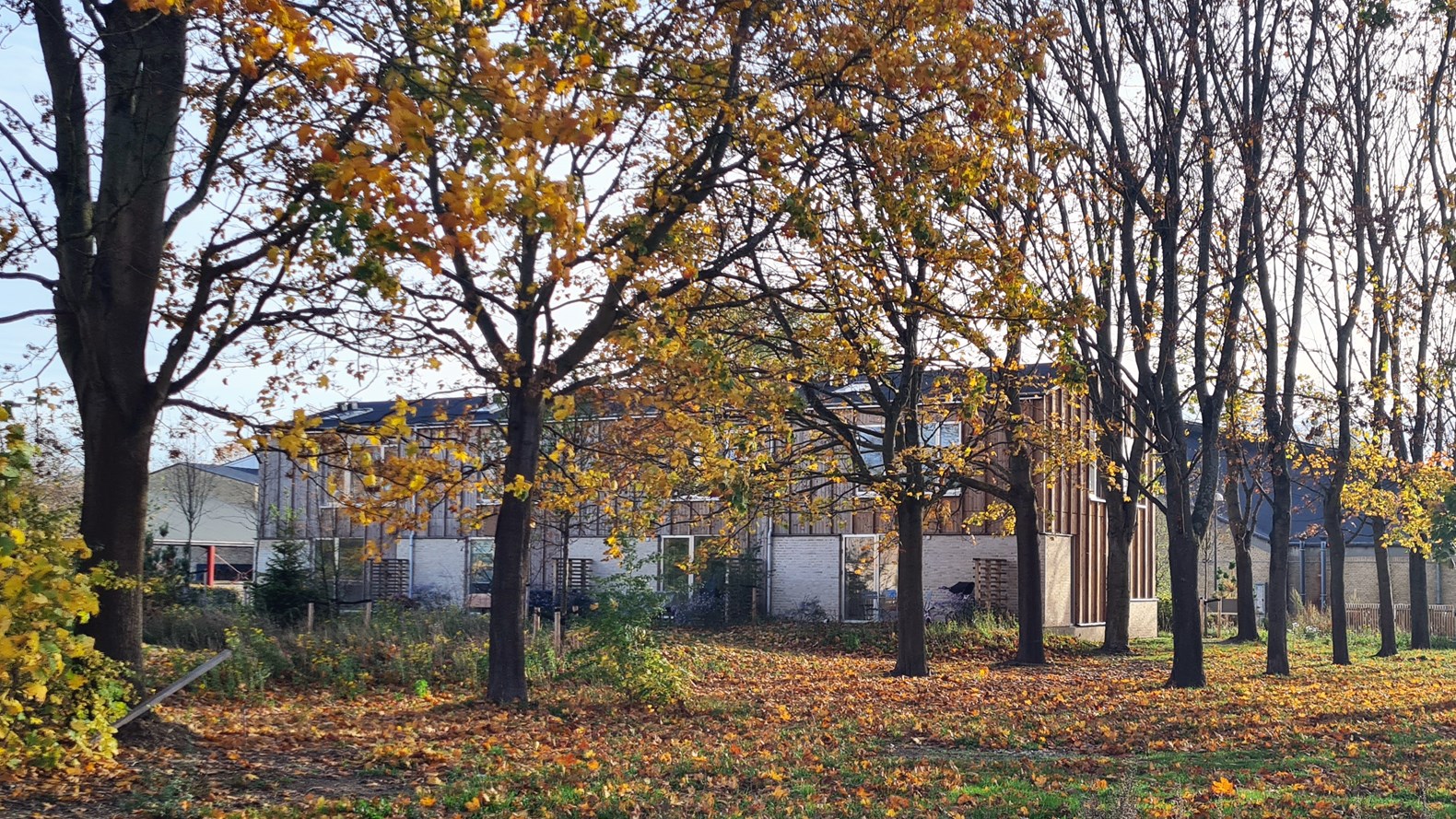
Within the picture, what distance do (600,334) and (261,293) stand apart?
3.15 meters

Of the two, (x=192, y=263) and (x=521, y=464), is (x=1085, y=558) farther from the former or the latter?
(x=192, y=263)

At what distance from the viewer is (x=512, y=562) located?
492 inches

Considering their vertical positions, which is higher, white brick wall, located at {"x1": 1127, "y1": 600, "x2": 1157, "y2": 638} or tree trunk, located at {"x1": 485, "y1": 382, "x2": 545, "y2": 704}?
tree trunk, located at {"x1": 485, "y1": 382, "x2": 545, "y2": 704}

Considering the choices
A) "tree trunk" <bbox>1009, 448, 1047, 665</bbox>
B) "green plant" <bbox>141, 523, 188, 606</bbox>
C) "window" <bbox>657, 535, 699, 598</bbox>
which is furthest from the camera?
"window" <bbox>657, 535, 699, 598</bbox>

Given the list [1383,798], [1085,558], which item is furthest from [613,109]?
[1085,558]

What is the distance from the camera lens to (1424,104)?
19.3 m

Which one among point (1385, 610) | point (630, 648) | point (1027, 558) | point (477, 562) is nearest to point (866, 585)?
point (1027, 558)

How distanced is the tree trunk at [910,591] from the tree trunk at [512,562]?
26.0 feet

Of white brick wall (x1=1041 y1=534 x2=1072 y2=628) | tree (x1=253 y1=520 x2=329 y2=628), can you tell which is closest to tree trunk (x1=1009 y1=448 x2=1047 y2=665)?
white brick wall (x1=1041 y1=534 x2=1072 y2=628)

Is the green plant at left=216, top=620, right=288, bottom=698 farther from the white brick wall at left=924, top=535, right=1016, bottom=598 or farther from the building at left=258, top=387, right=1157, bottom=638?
the white brick wall at left=924, top=535, right=1016, bottom=598

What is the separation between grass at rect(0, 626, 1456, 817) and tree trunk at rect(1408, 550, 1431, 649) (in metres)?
14.6

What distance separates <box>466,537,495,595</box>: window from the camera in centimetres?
3753

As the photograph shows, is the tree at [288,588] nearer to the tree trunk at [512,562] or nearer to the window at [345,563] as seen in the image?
the window at [345,563]

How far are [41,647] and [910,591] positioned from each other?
48.7 ft
